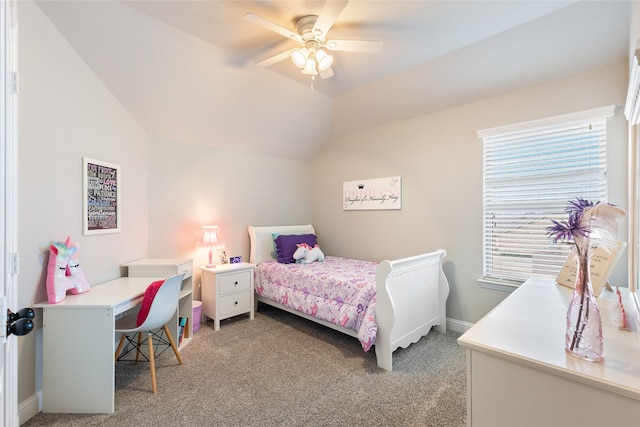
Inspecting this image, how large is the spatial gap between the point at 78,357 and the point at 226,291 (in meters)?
1.41

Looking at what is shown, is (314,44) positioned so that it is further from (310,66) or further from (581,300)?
(581,300)

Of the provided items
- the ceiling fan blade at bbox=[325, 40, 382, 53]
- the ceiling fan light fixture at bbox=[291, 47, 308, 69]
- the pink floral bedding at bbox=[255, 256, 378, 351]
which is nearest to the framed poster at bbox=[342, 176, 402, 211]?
the pink floral bedding at bbox=[255, 256, 378, 351]

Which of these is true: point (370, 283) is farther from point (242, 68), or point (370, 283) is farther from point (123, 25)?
point (123, 25)

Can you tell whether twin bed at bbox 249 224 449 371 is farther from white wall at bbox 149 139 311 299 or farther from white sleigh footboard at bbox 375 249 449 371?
white wall at bbox 149 139 311 299

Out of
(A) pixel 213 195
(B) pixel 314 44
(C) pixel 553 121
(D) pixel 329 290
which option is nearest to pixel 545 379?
(D) pixel 329 290

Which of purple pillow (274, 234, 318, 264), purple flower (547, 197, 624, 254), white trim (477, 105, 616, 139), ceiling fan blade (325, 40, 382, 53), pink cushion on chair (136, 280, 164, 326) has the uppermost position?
ceiling fan blade (325, 40, 382, 53)

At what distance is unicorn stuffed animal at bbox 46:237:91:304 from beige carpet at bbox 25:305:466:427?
2.42 ft

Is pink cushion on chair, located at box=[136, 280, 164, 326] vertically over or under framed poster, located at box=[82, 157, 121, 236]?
under

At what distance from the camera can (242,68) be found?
2.77 m

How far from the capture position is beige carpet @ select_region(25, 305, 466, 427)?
5.60 ft

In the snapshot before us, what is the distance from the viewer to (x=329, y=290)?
267cm

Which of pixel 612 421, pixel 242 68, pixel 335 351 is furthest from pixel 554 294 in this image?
pixel 242 68

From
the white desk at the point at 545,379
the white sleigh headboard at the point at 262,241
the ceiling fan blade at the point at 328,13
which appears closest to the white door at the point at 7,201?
the ceiling fan blade at the point at 328,13

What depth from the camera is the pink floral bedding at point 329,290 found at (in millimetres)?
2379
